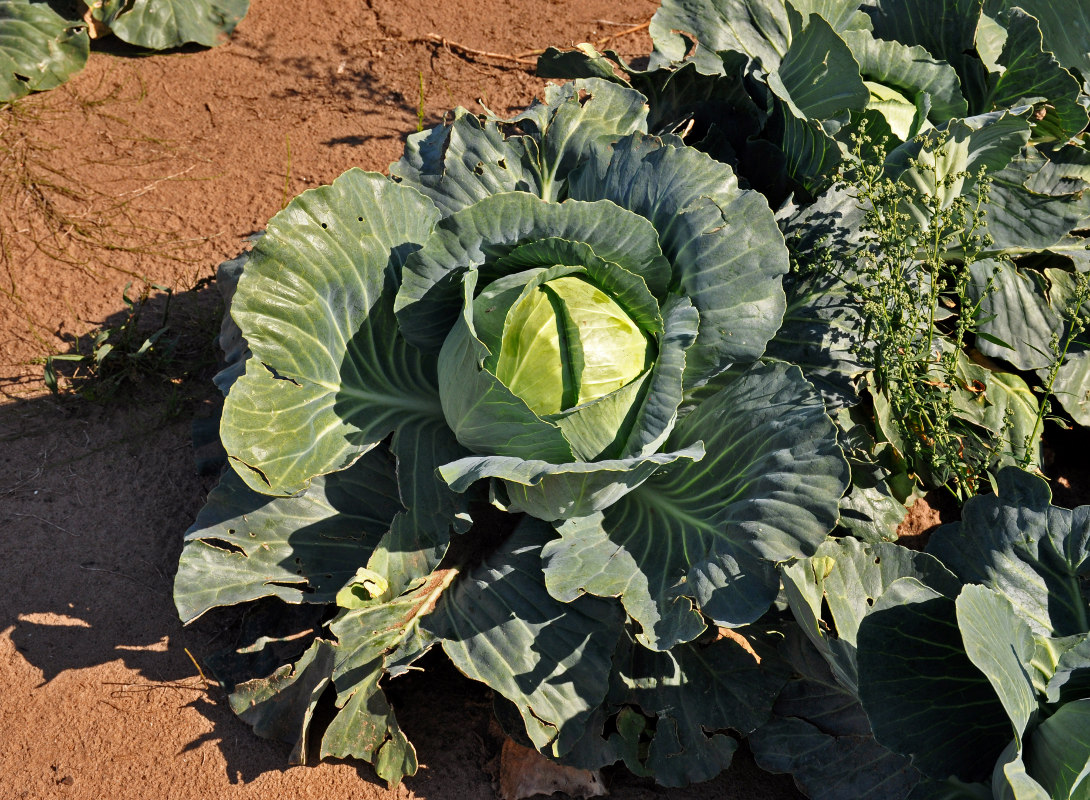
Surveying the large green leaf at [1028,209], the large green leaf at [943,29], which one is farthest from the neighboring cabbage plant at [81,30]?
the large green leaf at [1028,209]

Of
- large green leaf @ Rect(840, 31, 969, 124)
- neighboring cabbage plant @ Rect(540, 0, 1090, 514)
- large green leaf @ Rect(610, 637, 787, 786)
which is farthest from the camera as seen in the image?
large green leaf @ Rect(840, 31, 969, 124)

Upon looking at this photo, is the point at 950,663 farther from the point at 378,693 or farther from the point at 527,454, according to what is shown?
the point at 378,693

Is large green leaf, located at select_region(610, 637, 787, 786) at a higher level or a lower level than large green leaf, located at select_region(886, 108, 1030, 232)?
lower

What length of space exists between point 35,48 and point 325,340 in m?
3.32

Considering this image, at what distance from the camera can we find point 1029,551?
2898 millimetres

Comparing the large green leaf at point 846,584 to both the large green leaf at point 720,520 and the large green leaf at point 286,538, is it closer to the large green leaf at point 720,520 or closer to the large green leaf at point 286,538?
the large green leaf at point 720,520

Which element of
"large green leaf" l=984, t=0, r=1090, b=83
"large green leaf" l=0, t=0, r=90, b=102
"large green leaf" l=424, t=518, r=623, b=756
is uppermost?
"large green leaf" l=984, t=0, r=1090, b=83

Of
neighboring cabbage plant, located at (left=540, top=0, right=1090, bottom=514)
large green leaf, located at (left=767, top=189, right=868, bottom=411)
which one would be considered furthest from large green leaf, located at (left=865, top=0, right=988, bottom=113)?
large green leaf, located at (left=767, top=189, right=868, bottom=411)

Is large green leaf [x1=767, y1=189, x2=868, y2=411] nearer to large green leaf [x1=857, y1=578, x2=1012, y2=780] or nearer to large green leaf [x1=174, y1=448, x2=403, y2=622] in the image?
large green leaf [x1=857, y1=578, x2=1012, y2=780]

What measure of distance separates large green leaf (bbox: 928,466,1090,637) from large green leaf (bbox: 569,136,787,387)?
922 mm

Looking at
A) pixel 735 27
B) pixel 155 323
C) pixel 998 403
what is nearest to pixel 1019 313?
pixel 998 403

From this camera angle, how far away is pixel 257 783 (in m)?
3.02

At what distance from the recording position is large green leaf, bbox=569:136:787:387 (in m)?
2.86

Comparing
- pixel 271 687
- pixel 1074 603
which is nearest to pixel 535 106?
pixel 271 687
